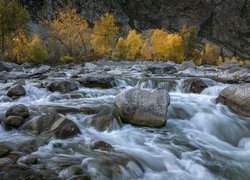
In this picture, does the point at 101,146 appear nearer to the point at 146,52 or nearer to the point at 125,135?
the point at 125,135

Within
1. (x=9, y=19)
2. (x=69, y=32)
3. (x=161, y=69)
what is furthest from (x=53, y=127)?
(x=69, y=32)

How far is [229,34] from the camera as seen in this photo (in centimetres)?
17600

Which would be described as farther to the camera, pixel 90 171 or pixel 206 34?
pixel 206 34

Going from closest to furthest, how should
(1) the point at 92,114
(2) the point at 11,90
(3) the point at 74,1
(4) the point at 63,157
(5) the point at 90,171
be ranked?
(5) the point at 90,171, (4) the point at 63,157, (1) the point at 92,114, (2) the point at 11,90, (3) the point at 74,1

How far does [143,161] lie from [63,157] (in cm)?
187

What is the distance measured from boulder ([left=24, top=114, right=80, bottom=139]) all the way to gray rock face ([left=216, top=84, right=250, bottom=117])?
611 cm

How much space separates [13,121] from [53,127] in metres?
1.35

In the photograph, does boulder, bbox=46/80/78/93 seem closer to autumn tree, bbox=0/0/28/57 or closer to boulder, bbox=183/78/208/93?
boulder, bbox=183/78/208/93

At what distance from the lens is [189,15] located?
17750 cm

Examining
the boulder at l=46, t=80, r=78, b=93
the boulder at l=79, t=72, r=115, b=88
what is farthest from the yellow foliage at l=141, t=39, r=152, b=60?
the boulder at l=46, t=80, r=78, b=93

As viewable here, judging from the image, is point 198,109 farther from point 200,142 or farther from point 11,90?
point 11,90

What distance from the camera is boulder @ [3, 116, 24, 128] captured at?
891 cm

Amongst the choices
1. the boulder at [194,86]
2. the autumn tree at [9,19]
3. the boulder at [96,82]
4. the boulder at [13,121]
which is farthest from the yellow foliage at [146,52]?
the boulder at [13,121]

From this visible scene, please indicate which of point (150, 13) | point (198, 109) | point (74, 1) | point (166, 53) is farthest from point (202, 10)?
point (198, 109)
